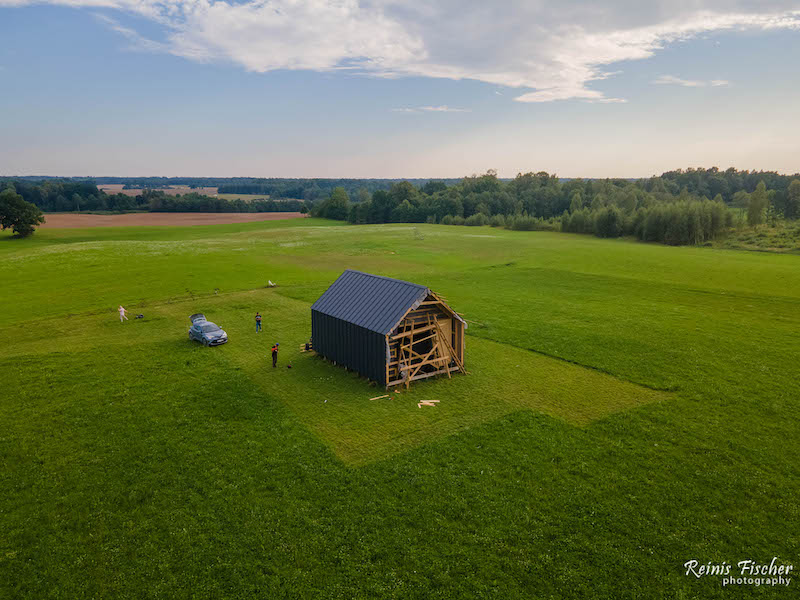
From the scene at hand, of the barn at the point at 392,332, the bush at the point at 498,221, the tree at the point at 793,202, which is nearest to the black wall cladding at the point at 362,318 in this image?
the barn at the point at 392,332

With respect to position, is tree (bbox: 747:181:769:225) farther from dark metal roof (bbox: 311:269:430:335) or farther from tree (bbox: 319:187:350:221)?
tree (bbox: 319:187:350:221)

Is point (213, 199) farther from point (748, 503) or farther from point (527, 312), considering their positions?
point (748, 503)

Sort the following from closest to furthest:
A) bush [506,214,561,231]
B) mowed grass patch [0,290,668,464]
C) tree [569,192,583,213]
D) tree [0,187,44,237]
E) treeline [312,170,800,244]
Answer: mowed grass patch [0,290,668,464]
tree [0,187,44,237]
treeline [312,170,800,244]
bush [506,214,561,231]
tree [569,192,583,213]

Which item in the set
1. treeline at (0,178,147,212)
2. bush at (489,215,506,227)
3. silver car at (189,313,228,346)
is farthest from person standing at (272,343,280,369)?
treeline at (0,178,147,212)

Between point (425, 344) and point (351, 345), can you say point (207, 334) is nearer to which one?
point (351, 345)

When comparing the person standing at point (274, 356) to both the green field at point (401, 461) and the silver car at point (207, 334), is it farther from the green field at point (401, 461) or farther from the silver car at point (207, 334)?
the silver car at point (207, 334)

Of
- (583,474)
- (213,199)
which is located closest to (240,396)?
(583,474)
